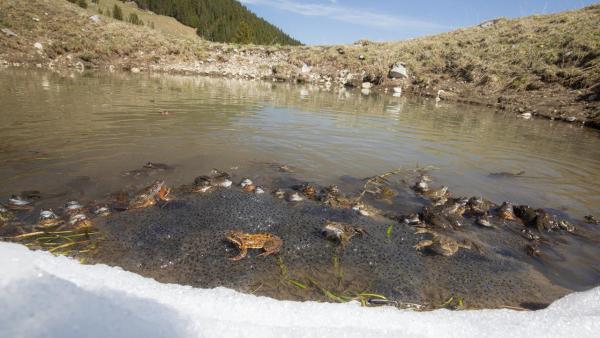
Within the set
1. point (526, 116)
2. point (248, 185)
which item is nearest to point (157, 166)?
point (248, 185)

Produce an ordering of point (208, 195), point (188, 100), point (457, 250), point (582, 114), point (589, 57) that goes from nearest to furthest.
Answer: point (457, 250) → point (208, 195) → point (188, 100) → point (582, 114) → point (589, 57)

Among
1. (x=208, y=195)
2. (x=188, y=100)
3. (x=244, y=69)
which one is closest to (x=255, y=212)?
(x=208, y=195)

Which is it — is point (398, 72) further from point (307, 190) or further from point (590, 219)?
point (307, 190)

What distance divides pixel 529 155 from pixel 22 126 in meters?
11.8

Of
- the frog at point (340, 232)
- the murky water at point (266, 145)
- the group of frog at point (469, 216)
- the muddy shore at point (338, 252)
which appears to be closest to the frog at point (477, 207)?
the group of frog at point (469, 216)

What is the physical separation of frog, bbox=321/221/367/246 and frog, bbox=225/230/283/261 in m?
0.54

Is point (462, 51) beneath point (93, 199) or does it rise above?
above

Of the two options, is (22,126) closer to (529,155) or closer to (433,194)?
Answer: (433,194)

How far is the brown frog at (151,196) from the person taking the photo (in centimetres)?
412

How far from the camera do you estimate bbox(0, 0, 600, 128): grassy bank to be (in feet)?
63.4

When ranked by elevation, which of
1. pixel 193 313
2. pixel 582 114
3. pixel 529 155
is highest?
pixel 582 114

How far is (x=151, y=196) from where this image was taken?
14.0ft

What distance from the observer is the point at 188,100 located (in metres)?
13.1

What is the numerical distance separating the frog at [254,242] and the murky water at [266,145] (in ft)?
6.80
